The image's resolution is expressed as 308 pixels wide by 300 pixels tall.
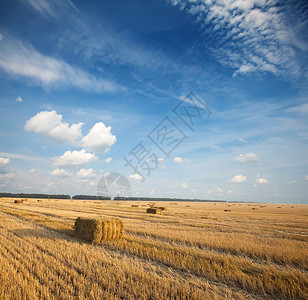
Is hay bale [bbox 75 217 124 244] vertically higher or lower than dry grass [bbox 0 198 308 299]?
higher

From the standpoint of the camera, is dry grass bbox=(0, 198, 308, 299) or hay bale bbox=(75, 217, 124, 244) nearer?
dry grass bbox=(0, 198, 308, 299)

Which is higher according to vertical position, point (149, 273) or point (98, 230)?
point (98, 230)

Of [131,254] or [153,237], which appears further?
[153,237]

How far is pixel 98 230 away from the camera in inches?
428

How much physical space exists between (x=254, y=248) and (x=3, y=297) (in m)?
9.47

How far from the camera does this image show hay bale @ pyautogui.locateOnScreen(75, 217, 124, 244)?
10.8m

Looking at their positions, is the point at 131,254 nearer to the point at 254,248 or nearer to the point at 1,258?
the point at 1,258

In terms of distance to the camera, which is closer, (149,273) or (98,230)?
(149,273)

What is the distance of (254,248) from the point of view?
31.0 feet

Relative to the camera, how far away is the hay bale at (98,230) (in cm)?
1083

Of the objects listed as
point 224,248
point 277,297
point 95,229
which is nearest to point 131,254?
point 95,229

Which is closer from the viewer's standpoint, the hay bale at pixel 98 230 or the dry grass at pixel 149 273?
the dry grass at pixel 149 273

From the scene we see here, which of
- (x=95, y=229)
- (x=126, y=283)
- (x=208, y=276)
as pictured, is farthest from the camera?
(x=95, y=229)

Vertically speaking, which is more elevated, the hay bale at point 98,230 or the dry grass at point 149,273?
the hay bale at point 98,230
